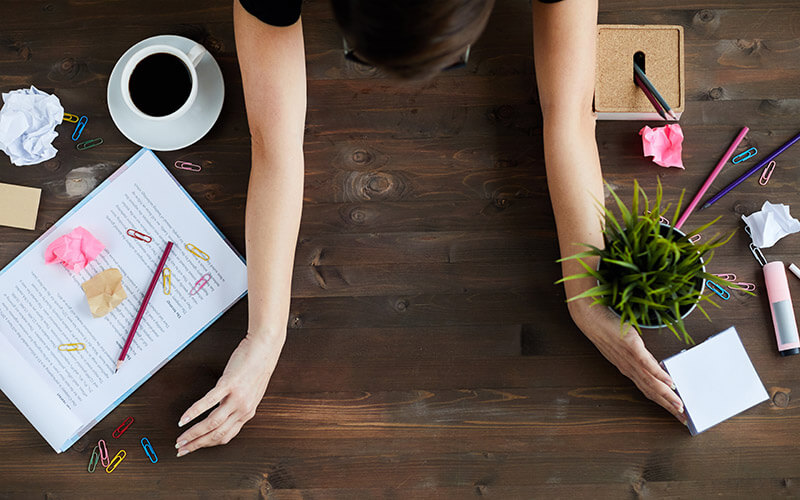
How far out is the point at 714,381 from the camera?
2.99 ft

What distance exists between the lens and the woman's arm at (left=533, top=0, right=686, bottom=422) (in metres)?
0.85

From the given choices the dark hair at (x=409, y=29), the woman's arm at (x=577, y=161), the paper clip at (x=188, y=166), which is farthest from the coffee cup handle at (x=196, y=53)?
the woman's arm at (x=577, y=161)

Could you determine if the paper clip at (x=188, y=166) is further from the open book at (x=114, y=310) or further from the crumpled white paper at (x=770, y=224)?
the crumpled white paper at (x=770, y=224)

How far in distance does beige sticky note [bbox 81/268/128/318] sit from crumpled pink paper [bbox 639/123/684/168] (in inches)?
34.6

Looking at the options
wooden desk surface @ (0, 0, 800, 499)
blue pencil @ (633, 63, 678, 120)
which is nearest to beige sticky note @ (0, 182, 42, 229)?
wooden desk surface @ (0, 0, 800, 499)

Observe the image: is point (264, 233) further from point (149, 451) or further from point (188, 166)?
point (149, 451)

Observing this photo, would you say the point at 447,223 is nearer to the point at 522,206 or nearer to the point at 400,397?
the point at 522,206

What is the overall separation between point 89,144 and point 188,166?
0.17 metres

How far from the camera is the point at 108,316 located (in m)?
0.95

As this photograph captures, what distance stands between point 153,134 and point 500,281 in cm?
61

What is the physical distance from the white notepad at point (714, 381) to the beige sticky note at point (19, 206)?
1.05 m

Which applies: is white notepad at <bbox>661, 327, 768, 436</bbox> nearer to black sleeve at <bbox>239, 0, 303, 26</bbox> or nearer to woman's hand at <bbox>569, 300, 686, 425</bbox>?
woman's hand at <bbox>569, 300, 686, 425</bbox>

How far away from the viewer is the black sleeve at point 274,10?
0.79m

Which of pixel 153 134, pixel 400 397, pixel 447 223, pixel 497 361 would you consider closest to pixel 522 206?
pixel 447 223
